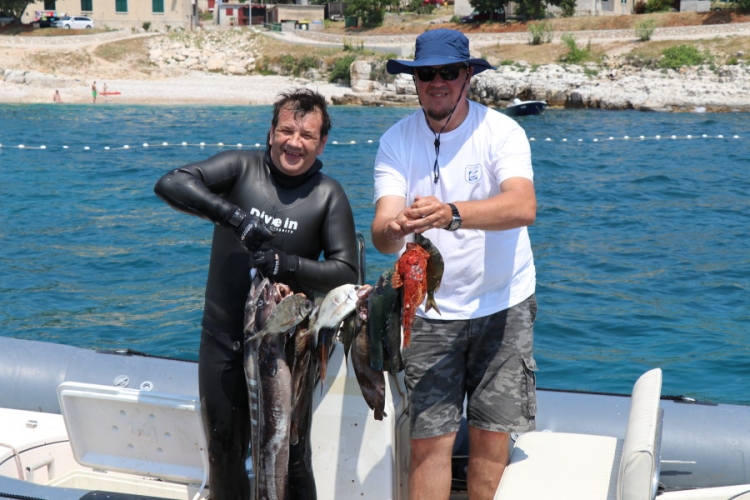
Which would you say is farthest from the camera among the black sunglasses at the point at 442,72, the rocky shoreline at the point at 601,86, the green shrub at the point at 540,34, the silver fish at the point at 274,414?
the green shrub at the point at 540,34

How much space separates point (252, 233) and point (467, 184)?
922 mm

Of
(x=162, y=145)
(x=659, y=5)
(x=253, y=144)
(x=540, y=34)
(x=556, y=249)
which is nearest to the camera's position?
(x=556, y=249)

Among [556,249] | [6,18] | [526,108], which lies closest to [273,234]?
[556,249]

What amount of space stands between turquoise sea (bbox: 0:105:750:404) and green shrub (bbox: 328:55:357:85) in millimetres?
21017

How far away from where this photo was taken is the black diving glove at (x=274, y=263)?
3.46 meters

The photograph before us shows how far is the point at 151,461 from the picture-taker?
14.9 ft

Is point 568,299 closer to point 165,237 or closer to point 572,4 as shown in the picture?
point 165,237

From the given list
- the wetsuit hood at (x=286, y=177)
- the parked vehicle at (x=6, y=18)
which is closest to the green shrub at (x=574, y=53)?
the parked vehicle at (x=6, y=18)

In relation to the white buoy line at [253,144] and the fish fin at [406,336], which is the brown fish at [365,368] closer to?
the fish fin at [406,336]

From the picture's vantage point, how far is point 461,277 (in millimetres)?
3752

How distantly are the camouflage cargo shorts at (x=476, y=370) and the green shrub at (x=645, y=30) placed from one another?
51678 millimetres

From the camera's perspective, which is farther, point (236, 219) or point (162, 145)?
point (162, 145)

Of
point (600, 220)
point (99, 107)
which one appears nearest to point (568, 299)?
point (600, 220)

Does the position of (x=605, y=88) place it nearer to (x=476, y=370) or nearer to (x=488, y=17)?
(x=488, y=17)
